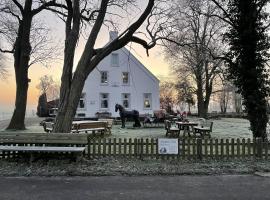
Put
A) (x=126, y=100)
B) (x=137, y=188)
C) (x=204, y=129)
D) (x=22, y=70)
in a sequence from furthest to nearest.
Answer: (x=126, y=100) < (x=22, y=70) < (x=204, y=129) < (x=137, y=188)

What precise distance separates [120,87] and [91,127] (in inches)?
1035

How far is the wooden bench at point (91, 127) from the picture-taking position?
71.8 feet

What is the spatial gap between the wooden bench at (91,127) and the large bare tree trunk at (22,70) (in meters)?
7.77

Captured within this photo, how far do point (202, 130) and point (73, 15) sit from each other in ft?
34.2

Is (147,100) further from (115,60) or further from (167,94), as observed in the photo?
(167,94)

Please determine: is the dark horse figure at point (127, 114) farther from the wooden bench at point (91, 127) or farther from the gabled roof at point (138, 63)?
the gabled roof at point (138, 63)

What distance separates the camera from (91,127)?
896 inches

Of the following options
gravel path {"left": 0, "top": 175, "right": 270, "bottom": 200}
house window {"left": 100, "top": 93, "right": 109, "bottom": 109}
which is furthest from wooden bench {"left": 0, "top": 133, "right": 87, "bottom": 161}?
house window {"left": 100, "top": 93, "right": 109, "bottom": 109}

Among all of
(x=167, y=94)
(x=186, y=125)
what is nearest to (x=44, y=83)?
(x=167, y=94)

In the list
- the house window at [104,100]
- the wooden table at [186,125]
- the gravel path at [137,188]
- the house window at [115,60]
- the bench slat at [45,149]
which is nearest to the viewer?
the gravel path at [137,188]

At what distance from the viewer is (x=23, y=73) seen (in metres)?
28.8

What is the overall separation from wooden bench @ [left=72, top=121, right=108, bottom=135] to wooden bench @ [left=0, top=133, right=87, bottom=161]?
9.12 meters

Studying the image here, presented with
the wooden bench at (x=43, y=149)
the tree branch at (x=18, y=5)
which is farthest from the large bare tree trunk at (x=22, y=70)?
the wooden bench at (x=43, y=149)

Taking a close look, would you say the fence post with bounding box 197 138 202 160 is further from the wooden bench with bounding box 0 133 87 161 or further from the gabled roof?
the gabled roof
